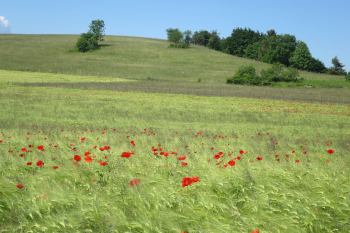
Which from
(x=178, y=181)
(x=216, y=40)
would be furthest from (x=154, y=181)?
(x=216, y=40)

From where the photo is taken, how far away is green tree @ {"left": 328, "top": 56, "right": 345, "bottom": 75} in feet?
314

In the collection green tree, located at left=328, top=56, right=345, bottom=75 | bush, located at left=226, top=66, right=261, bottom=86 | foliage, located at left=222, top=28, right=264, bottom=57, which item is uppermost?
foliage, located at left=222, top=28, right=264, bottom=57

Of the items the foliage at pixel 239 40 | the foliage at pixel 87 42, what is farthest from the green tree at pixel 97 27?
the foliage at pixel 239 40

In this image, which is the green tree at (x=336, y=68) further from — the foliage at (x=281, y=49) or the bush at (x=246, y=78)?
A: the bush at (x=246, y=78)

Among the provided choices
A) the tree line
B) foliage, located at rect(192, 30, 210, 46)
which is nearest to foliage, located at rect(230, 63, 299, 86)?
the tree line

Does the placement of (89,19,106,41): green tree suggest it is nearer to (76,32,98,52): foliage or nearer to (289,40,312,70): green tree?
(76,32,98,52): foliage

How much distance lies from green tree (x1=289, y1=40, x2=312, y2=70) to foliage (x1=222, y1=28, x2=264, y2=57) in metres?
35.3

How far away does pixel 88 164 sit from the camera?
495 centimetres

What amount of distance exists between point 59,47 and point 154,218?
3998 inches

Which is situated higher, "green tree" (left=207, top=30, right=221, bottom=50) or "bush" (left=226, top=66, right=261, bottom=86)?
"green tree" (left=207, top=30, right=221, bottom=50)

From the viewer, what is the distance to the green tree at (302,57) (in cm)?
9238

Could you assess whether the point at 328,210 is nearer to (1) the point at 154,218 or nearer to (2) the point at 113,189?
(1) the point at 154,218

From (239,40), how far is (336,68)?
44.3 m

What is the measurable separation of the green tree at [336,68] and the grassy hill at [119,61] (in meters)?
23.8
